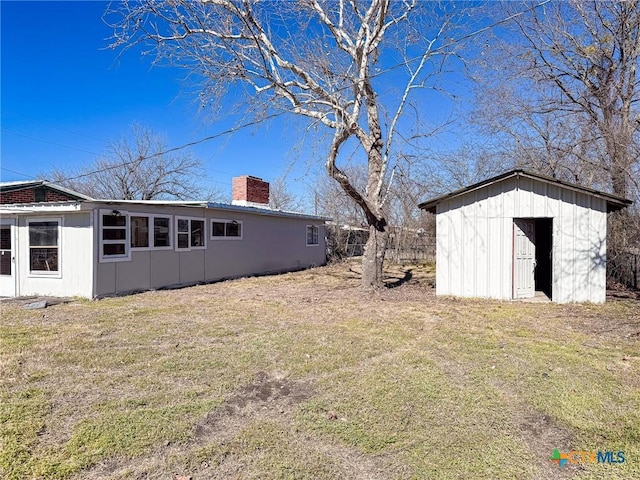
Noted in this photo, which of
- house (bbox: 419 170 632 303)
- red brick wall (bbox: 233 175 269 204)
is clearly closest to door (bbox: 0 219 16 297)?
red brick wall (bbox: 233 175 269 204)

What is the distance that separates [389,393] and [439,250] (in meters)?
6.87

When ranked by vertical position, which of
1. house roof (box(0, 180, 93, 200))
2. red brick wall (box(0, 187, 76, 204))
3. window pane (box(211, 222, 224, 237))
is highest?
house roof (box(0, 180, 93, 200))

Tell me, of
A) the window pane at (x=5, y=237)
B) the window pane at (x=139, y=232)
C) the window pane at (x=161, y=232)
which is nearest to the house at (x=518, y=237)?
the window pane at (x=161, y=232)

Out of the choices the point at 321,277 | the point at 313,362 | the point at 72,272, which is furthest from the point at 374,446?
the point at 321,277

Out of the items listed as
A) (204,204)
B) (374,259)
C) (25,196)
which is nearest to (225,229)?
(204,204)

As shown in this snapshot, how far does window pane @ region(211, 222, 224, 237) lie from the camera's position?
43.9ft

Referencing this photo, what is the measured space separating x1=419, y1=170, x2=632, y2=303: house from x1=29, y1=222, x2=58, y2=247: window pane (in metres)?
9.21

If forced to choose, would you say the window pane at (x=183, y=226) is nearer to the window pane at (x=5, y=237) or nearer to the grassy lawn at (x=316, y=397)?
the window pane at (x=5, y=237)

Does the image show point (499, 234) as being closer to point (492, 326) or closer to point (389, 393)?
point (492, 326)

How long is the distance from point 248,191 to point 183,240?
5.01 m

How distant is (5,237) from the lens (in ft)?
33.7

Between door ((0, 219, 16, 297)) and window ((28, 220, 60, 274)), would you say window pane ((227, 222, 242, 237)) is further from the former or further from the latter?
door ((0, 219, 16, 297))

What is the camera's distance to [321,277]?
49.8 ft

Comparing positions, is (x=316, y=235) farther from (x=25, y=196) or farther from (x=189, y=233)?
(x=25, y=196)
